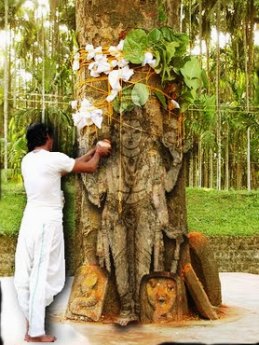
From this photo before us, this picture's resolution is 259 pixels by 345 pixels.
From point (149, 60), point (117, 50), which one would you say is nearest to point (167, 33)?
point (149, 60)

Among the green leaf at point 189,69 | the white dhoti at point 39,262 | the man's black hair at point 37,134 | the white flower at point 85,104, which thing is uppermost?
the green leaf at point 189,69

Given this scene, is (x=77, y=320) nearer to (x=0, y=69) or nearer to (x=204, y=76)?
(x=204, y=76)

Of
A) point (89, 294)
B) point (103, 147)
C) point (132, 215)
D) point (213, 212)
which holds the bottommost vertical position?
point (89, 294)

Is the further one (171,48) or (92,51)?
(92,51)

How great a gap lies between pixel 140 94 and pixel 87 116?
1.21ft

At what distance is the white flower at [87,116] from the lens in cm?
425

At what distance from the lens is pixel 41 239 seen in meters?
3.65

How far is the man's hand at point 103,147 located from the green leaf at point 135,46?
0.53 m

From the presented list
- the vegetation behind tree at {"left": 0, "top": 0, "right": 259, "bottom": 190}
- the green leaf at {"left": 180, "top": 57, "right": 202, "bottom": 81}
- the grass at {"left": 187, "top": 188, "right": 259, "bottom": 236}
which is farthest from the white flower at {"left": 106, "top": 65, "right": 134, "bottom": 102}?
the vegetation behind tree at {"left": 0, "top": 0, "right": 259, "bottom": 190}

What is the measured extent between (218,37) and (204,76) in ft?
44.3

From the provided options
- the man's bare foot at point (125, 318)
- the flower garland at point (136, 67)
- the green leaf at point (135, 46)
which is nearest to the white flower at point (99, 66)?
the flower garland at point (136, 67)

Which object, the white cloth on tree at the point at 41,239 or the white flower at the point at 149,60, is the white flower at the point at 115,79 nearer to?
the white flower at the point at 149,60

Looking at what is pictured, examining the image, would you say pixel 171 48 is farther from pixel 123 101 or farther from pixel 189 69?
pixel 123 101

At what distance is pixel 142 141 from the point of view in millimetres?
4273
